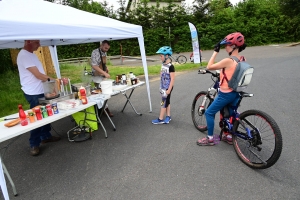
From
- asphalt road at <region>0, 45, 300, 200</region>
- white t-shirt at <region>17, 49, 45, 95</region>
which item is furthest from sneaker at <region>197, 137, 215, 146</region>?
white t-shirt at <region>17, 49, 45, 95</region>

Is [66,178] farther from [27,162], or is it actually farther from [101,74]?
[101,74]

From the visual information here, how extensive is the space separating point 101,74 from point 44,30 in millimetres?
1964

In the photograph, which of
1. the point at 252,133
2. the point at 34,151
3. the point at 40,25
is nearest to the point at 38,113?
the point at 34,151

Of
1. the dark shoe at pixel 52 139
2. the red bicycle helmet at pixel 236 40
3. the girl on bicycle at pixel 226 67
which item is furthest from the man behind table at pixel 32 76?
the red bicycle helmet at pixel 236 40

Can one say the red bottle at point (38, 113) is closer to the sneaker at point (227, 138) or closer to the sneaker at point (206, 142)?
the sneaker at point (206, 142)

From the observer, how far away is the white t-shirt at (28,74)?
3139mm

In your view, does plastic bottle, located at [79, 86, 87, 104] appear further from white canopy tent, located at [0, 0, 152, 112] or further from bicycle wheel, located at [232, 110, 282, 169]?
bicycle wheel, located at [232, 110, 282, 169]

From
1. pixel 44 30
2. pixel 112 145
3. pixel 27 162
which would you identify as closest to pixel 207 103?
pixel 112 145

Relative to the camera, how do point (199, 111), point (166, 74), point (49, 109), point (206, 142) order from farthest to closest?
point (166, 74), point (199, 111), point (206, 142), point (49, 109)

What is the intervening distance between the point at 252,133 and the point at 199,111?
1.18 meters

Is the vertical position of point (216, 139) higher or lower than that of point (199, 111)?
lower

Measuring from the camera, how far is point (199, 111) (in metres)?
3.77

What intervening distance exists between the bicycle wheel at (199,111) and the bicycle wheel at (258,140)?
0.71m

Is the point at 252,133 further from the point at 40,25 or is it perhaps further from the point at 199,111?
the point at 40,25
